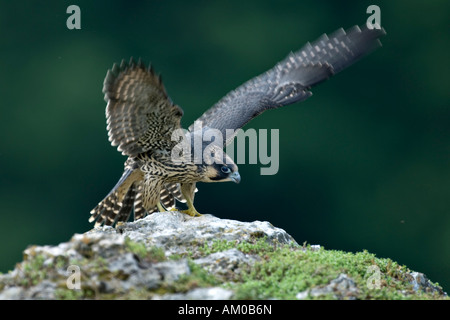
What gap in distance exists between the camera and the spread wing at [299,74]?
7.98 metres

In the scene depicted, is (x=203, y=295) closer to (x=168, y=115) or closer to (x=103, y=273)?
(x=103, y=273)

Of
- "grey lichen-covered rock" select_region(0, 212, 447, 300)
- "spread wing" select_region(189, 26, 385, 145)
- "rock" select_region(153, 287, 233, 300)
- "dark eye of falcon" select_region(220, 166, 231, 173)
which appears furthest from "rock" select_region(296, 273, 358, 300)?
"spread wing" select_region(189, 26, 385, 145)

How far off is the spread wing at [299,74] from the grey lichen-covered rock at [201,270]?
2.53 m

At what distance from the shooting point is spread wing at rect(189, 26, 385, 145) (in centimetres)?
798

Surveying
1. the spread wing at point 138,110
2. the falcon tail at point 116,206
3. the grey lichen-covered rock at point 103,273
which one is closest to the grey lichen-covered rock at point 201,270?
the grey lichen-covered rock at point 103,273

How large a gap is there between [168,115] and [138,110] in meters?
0.28

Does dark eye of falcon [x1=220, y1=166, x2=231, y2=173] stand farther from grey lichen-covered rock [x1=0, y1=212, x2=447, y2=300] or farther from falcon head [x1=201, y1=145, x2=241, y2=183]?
grey lichen-covered rock [x1=0, y1=212, x2=447, y2=300]

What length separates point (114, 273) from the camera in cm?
421

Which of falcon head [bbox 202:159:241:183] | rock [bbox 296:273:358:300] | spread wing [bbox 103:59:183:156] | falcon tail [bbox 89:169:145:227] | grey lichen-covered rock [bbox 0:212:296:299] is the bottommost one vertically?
rock [bbox 296:273:358:300]

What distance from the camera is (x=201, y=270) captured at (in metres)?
4.73

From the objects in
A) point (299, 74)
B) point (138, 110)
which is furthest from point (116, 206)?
point (299, 74)

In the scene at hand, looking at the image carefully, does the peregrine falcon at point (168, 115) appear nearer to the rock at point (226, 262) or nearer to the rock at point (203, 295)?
the rock at point (226, 262)
